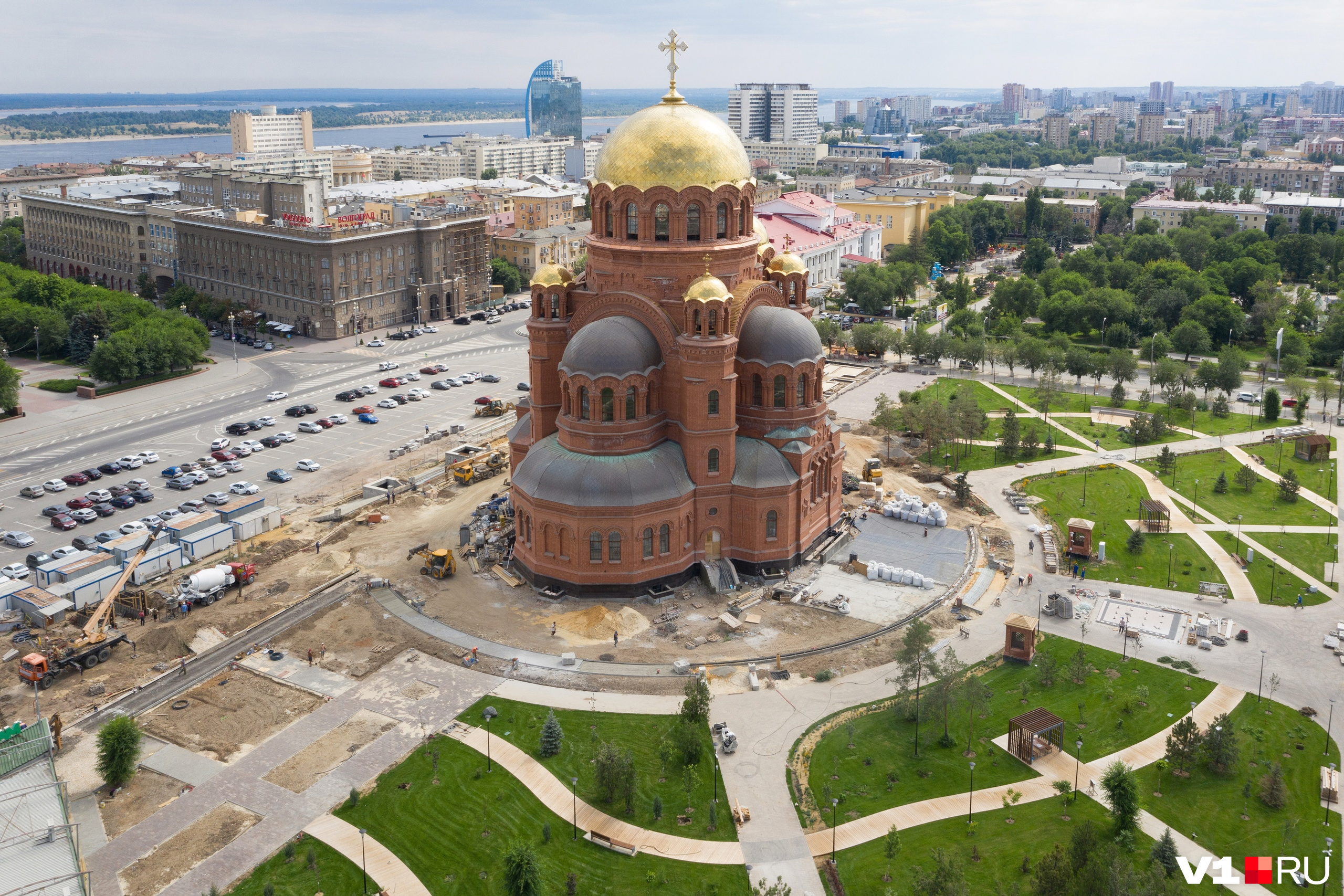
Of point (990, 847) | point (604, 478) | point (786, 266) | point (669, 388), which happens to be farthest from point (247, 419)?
point (990, 847)

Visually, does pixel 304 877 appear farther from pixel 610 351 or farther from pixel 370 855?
pixel 610 351

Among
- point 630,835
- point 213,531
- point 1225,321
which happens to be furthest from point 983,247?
point 630,835

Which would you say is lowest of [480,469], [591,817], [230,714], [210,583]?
[591,817]

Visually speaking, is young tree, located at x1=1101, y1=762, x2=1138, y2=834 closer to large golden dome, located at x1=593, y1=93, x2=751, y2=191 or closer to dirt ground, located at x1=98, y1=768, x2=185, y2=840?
dirt ground, located at x1=98, y1=768, x2=185, y2=840

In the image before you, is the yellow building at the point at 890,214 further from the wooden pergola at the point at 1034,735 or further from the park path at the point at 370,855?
the park path at the point at 370,855

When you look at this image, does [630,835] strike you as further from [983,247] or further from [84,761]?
[983,247]

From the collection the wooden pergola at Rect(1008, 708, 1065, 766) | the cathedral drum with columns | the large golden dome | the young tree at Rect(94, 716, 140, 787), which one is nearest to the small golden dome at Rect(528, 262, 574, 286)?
the cathedral drum with columns
